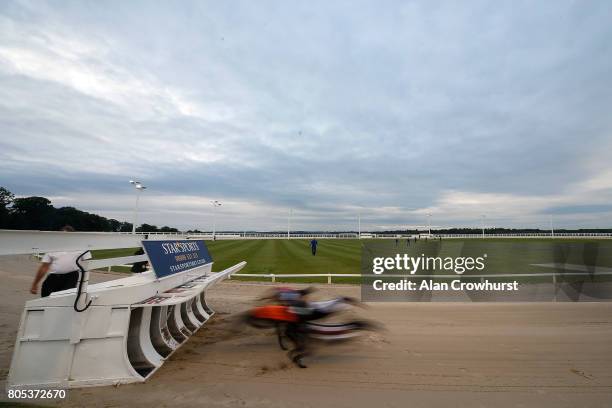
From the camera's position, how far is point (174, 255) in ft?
19.6

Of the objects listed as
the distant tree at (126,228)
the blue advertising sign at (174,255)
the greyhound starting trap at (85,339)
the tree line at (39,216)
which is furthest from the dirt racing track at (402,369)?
the tree line at (39,216)

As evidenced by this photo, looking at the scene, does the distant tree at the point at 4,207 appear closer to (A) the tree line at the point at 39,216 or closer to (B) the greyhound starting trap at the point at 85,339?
(A) the tree line at the point at 39,216

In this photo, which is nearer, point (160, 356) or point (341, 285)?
point (160, 356)

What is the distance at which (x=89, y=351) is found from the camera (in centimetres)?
398

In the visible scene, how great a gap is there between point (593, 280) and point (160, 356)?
50.1ft

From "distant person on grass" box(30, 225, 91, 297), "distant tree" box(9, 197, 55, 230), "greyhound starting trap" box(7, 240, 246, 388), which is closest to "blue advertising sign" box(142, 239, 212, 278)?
"greyhound starting trap" box(7, 240, 246, 388)

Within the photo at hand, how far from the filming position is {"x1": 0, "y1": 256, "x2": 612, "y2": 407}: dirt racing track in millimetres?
3773

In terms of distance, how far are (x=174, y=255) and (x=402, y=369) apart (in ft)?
14.3

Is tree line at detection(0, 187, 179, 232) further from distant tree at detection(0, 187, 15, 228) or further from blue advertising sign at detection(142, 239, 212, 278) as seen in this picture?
blue advertising sign at detection(142, 239, 212, 278)

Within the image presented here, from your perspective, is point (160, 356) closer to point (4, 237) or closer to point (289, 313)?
point (289, 313)

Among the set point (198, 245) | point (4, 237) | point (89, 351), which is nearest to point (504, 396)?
point (89, 351)

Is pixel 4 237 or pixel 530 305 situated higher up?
pixel 4 237

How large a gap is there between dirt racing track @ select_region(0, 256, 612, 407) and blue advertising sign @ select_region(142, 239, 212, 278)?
1359mm

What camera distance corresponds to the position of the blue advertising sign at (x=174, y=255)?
5105mm
